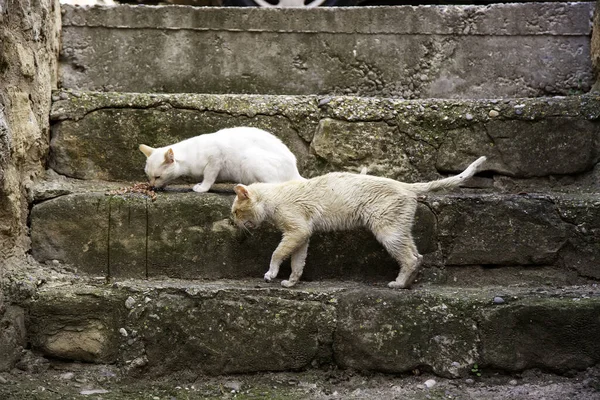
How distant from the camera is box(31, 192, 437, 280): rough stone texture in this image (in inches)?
159

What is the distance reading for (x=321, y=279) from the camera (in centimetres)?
409

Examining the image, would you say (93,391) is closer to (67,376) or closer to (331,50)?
(67,376)

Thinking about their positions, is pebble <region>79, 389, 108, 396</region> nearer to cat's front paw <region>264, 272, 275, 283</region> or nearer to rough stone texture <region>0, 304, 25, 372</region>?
rough stone texture <region>0, 304, 25, 372</region>

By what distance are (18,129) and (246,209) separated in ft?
4.59

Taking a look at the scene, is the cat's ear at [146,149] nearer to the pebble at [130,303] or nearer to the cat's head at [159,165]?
the cat's head at [159,165]

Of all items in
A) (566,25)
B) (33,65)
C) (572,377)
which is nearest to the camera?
(572,377)

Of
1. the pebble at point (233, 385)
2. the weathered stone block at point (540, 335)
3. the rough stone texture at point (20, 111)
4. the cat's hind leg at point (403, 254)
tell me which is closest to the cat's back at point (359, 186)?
the cat's hind leg at point (403, 254)

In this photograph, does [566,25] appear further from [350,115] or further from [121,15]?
[121,15]

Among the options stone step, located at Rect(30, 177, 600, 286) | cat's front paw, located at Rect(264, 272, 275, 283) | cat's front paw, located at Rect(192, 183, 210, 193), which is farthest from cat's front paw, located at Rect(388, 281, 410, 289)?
cat's front paw, located at Rect(192, 183, 210, 193)

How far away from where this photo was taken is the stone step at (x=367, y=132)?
4414 mm

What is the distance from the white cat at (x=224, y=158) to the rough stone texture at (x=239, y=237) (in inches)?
12.5

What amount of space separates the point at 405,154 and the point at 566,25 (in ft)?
5.71

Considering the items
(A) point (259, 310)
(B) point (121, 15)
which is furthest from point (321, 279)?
(B) point (121, 15)

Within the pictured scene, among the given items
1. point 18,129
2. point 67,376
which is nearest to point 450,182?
point 67,376
